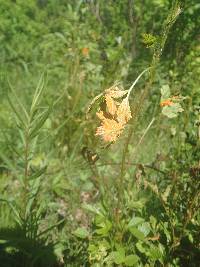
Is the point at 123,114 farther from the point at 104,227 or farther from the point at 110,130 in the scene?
the point at 104,227

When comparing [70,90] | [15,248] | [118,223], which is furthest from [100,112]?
[70,90]

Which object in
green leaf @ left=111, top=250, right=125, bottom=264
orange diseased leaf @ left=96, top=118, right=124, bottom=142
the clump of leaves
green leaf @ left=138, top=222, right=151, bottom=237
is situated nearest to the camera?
orange diseased leaf @ left=96, top=118, right=124, bottom=142

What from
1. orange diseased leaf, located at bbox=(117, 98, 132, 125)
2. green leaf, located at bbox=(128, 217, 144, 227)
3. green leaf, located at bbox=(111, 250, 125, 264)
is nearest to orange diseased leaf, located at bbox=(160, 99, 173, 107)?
orange diseased leaf, located at bbox=(117, 98, 132, 125)

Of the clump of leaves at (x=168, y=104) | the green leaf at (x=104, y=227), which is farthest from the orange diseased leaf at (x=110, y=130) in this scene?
the green leaf at (x=104, y=227)

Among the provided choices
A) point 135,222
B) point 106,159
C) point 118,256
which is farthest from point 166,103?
point 106,159

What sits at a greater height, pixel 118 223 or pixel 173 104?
pixel 173 104

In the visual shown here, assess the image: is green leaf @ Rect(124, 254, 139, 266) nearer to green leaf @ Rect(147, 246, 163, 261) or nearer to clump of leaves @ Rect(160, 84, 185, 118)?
green leaf @ Rect(147, 246, 163, 261)

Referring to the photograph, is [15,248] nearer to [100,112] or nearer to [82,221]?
[82,221]

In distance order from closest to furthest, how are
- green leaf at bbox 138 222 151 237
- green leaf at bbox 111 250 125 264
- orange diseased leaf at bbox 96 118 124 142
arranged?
1. orange diseased leaf at bbox 96 118 124 142
2. green leaf at bbox 111 250 125 264
3. green leaf at bbox 138 222 151 237
